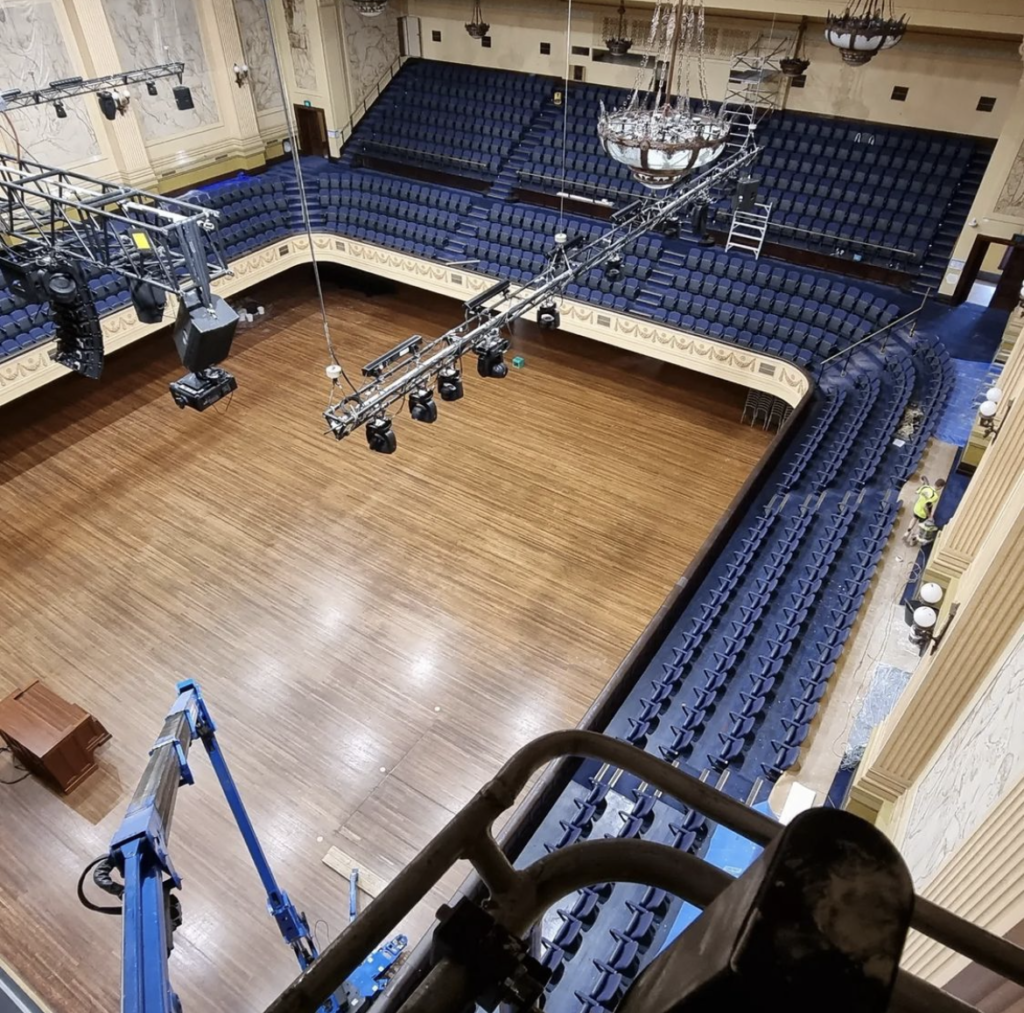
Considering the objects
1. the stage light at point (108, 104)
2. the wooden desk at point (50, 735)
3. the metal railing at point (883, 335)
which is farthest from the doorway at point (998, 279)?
the stage light at point (108, 104)

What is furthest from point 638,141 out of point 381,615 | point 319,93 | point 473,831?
point 319,93

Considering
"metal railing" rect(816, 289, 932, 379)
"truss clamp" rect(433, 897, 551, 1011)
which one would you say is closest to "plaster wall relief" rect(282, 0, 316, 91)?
"metal railing" rect(816, 289, 932, 379)

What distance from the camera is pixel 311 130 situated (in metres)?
14.6

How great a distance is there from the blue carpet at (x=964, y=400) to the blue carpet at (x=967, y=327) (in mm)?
226

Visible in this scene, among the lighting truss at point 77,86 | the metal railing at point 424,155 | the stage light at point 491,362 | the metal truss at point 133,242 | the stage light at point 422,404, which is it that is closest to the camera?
the metal truss at point 133,242

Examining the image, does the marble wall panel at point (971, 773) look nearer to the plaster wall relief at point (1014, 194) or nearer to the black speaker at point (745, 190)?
the black speaker at point (745, 190)

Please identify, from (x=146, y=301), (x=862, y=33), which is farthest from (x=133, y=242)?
(x=862, y=33)

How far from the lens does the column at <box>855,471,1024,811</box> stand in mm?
3108

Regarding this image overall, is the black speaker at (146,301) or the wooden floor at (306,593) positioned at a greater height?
the black speaker at (146,301)

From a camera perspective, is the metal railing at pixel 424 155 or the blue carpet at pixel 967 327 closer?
the blue carpet at pixel 967 327

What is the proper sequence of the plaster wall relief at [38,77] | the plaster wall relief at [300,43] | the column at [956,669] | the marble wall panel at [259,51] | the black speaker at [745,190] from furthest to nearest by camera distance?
1. the plaster wall relief at [300,43]
2. the marble wall panel at [259,51]
3. the plaster wall relief at [38,77]
4. the black speaker at [745,190]
5. the column at [956,669]

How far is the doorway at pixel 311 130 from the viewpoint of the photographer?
1431 cm

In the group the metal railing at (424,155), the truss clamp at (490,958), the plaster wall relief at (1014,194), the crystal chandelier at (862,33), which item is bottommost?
the metal railing at (424,155)

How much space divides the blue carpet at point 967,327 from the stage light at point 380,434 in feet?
23.2
